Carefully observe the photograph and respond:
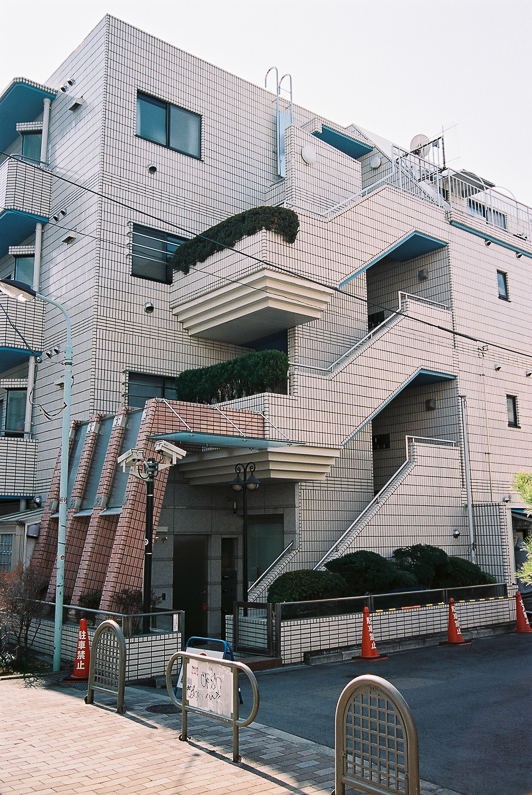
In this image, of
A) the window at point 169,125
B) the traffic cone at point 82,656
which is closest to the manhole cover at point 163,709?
the traffic cone at point 82,656

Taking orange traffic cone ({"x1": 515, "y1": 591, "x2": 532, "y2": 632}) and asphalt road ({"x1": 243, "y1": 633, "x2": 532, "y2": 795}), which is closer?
asphalt road ({"x1": 243, "y1": 633, "x2": 532, "y2": 795})

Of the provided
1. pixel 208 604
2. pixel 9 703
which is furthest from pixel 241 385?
pixel 9 703

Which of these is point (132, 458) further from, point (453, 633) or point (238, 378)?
point (453, 633)

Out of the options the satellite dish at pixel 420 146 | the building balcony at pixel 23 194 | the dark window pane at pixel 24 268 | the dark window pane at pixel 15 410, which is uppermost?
the satellite dish at pixel 420 146

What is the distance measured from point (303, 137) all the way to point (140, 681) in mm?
15081

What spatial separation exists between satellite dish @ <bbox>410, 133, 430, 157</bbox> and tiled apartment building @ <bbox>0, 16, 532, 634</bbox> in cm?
182

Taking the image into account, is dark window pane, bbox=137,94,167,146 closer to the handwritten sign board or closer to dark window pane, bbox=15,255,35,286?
dark window pane, bbox=15,255,35,286

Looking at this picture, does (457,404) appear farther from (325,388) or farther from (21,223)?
(21,223)

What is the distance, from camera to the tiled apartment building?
16.9 m

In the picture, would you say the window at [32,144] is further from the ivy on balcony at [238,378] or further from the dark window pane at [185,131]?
the ivy on balcony at [238,378]

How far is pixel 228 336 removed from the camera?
20.2m

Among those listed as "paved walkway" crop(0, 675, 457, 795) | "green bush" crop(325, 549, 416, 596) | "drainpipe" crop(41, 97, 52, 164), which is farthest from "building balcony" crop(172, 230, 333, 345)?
"paved walkway" crop(0, 675, 457, 795)

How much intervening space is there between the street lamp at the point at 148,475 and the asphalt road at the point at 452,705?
2.28 metres

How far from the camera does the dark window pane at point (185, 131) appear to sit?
20.7 metres
